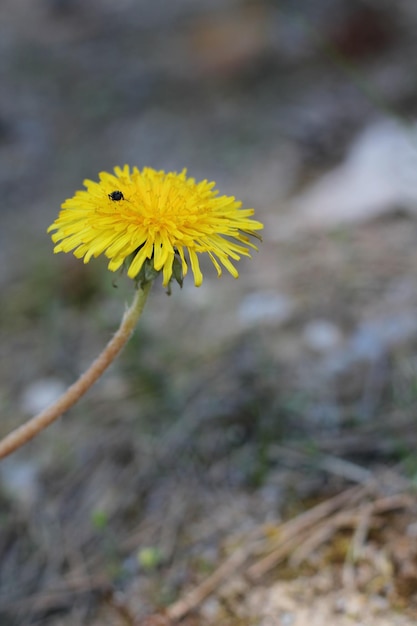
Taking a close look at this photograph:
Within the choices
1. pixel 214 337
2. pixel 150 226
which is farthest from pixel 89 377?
pixel 214 337

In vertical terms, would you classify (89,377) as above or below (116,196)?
below

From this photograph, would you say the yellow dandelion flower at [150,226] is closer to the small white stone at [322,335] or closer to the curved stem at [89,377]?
the curved stem at [89,377]

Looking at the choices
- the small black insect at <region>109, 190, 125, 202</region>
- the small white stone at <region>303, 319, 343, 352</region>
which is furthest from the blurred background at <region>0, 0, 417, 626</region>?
the small black insect at <region>109, 190, 125, 202</region>

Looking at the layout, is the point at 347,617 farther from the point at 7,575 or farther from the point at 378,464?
the point at 7,575

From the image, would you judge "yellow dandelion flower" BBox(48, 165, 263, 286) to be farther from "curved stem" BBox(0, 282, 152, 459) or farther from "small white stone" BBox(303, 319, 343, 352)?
"small white stone" BBox(303, 319, 343, 352)

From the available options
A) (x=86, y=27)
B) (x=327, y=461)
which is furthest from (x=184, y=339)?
(x=86, y=27)

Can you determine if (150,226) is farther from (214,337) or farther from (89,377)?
(214,337)
